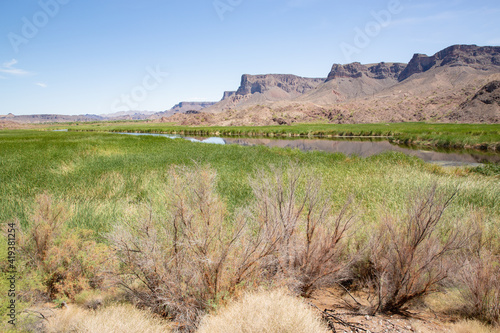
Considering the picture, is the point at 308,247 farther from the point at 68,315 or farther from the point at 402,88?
the point at 402,88

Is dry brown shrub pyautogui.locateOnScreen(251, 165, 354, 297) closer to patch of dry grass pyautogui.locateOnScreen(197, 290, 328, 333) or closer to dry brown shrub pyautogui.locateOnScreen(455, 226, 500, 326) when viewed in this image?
patch of dry grass pyautogui.locateOnScreen(197, 290, 328, 333)

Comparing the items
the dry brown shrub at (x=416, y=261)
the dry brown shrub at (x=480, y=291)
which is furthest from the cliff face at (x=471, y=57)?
the dry brown shrub at (x=480, y=291)

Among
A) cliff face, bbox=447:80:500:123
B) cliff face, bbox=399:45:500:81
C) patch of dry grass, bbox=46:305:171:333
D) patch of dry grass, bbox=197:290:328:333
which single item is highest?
cliff face, bbox=399:45:500:81

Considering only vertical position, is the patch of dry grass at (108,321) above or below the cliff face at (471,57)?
below

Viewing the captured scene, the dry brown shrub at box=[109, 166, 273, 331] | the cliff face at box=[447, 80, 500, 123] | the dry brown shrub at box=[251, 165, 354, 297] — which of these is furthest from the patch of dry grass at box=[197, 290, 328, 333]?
the cliff face at box=[447, 80, 500, 123]

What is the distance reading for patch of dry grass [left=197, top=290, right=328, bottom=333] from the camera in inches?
117

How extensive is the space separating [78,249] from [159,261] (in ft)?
8.40

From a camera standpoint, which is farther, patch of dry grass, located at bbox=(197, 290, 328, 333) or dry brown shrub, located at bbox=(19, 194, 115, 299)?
dry brown shrub, located at bbox=(19, 194, 115, 299)

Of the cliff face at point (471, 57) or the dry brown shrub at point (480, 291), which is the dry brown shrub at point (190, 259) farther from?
the cliff face at point (471, 57)

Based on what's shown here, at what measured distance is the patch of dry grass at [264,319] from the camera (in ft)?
9.79

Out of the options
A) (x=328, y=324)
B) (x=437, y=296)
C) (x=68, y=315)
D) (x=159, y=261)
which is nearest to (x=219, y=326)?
(x=159, y=261)

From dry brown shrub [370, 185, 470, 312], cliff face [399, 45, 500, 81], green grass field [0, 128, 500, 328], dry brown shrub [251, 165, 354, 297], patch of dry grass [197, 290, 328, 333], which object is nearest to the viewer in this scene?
patch of dry grass [197, 290, 328, 333]

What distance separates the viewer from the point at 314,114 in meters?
108

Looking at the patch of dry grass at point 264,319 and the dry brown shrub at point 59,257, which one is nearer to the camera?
the patch of dry grass at point 264,319
